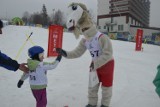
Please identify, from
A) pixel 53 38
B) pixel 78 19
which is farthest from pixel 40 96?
pixel 53 38

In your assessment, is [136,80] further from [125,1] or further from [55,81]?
[125,1]

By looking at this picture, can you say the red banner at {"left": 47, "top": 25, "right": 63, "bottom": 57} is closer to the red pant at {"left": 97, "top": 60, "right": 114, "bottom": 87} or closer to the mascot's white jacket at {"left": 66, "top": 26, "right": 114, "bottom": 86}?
the mascot's white jacket at {"left": 66, "top": 26, "right": 114, "bottom": 86}

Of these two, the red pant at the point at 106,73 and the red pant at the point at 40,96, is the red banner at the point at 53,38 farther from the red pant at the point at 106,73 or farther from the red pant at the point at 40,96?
the red pant at the point at 40,96

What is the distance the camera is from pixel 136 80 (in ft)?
18.2

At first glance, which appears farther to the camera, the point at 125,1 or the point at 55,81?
the point at 125,1

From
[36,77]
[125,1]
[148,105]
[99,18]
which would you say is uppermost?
[125,1]

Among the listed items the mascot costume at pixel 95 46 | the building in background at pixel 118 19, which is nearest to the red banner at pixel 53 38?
the mascot costume at pixel 95 46

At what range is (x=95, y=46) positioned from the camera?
3.39 metres

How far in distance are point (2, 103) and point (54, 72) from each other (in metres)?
2.48

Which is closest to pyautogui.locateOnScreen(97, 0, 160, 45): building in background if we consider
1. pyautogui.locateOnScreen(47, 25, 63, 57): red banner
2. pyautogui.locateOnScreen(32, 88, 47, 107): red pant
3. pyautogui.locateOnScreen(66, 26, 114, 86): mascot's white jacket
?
pyautogui.locateOnScreen(47, 25, 63, 57): red banner

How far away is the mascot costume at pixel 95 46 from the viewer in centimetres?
331

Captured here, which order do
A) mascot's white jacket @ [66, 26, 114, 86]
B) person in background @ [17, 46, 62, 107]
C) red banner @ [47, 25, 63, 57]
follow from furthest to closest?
red banner @ [47, 25, 63, 57], mascot's white jacket @ [66, 26, 114, 86], person in background @ [17, 46, 62, 107]

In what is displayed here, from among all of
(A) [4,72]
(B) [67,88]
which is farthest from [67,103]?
(A) [4,72]

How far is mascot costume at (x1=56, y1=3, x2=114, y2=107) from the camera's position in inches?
130
